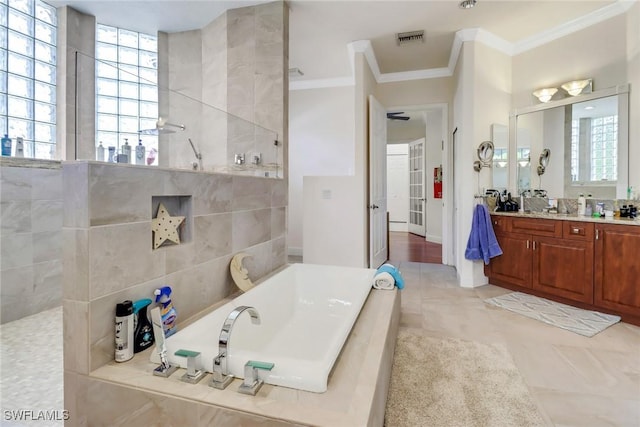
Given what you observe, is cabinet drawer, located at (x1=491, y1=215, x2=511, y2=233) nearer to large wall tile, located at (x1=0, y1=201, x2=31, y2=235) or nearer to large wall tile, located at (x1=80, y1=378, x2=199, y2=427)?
large wall tile, located at (x1=80, y1=378, x2=199, y2=427)

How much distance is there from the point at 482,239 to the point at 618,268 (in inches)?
42.6

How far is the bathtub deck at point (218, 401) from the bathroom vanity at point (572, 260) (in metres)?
2.50

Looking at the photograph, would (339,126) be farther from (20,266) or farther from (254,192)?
(20,266)

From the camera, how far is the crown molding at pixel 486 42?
304 centimetres

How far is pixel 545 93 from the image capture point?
3.49m

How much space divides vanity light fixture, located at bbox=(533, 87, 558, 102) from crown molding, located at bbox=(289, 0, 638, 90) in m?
0.52

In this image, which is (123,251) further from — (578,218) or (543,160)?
(543,160)

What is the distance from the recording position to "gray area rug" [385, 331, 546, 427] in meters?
1.48

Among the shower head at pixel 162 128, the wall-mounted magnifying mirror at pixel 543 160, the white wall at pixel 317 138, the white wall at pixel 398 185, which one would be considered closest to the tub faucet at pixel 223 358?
the shower head at pixel 162 128

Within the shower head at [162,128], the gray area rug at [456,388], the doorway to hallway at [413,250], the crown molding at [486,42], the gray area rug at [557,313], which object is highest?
the crown molding at [486,42]

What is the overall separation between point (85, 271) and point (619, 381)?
274cm

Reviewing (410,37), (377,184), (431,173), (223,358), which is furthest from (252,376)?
(431,173)

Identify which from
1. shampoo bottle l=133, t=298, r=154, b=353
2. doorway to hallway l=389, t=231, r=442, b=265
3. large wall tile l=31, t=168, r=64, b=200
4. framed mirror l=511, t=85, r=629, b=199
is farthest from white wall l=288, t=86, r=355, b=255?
shampoo bottle l=133, t=298, r=154, b=353

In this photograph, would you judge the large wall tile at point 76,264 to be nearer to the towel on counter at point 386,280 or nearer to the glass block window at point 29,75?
the towel on counter at point 386,280
